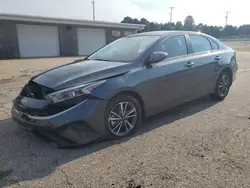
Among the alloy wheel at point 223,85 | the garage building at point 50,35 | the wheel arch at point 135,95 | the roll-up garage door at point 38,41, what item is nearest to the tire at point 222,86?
the alloy wheel at point 223,85

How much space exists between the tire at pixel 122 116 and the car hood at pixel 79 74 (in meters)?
0.40

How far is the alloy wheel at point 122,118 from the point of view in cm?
389

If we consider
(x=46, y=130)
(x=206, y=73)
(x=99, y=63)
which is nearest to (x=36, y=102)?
(x=46, y=130)

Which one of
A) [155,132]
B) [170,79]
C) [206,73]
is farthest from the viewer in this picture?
[206,73]

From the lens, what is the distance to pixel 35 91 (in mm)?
3746

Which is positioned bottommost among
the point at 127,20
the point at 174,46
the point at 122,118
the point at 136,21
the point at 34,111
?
the point at 122,118

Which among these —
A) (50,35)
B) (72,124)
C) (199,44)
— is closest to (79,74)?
(72,124)

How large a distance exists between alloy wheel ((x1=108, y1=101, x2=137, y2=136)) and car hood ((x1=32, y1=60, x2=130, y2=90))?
507 millimetres

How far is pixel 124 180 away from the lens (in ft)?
9.37

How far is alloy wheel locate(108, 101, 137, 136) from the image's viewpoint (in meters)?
3.89

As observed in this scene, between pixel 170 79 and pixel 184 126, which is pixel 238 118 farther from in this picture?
pixel 170 79

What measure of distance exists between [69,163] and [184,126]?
6.96 feet

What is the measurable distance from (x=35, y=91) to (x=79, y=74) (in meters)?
0.67

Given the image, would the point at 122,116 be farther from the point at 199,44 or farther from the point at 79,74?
the point at 199,44
